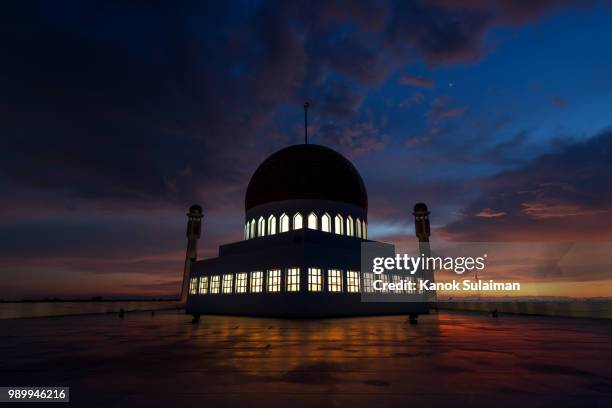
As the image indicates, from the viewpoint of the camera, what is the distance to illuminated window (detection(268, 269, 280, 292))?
30194mm

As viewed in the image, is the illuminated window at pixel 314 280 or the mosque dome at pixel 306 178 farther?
the mosque dome at pixel 306 178

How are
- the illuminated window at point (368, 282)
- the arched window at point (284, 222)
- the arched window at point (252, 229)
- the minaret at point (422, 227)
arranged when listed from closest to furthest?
1. the illuminated window at point (368, 282)
2. the arched window at point (284, 222)
3. the arched window at point (252, 229)
4. the minaret at point (422, 227)

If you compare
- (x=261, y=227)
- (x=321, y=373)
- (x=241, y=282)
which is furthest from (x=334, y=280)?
(x=321, y=373)

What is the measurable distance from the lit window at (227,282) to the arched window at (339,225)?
1207 centimetres

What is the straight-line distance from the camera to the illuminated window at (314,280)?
2871 centimetres

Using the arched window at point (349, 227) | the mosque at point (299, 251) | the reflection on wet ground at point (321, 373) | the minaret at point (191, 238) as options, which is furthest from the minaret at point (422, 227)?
the reflection on wet ground at point (321, 373)

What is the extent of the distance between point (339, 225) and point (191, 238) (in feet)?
102

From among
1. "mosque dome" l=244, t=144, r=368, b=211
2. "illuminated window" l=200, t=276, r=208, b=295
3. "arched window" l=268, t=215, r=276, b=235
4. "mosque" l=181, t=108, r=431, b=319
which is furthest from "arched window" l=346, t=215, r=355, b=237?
"illuminated window" l=200, t=276, r=208, b=295

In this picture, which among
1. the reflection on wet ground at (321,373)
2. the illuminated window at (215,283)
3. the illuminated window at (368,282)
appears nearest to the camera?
the reflection on wet ground at (321,373)

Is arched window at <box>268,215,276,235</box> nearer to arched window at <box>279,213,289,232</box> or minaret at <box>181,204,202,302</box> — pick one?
arched window at <box>279,213,289,232</box>

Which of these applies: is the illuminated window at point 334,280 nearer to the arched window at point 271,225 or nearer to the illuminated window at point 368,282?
the illuminated window at point 368,282

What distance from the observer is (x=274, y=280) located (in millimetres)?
30625

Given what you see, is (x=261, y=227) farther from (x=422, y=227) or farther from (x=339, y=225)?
(x=422, y=227)

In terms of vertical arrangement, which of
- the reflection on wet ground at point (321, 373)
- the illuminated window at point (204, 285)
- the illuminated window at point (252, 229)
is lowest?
the reflection on wet ground at point (321, 373)
